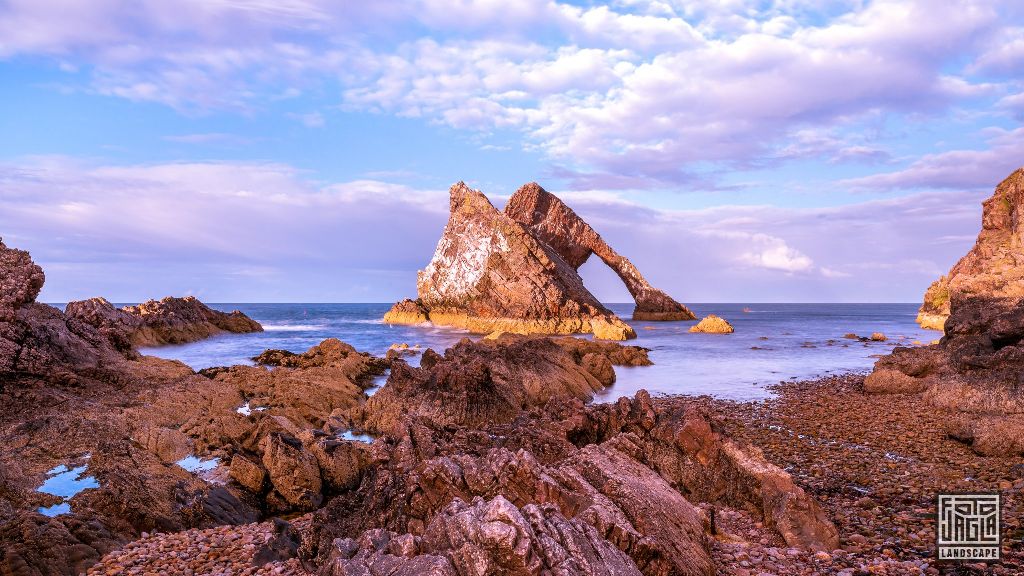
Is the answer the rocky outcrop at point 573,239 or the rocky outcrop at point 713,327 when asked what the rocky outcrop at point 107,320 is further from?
the rocky outcrop at point 713,327

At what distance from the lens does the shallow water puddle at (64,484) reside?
22.7 ft

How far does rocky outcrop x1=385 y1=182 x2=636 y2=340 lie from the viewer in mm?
54344

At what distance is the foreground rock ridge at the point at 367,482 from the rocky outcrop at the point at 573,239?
195ft

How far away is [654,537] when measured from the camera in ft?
16.4

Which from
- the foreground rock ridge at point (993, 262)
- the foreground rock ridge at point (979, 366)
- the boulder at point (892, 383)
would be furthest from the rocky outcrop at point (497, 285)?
the boulder at point (892, 383)

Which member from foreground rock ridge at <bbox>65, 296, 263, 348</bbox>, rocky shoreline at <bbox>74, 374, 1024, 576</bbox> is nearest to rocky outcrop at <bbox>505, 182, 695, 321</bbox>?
foreground rock ridge at <bbox>65, 296, 263, 348</bbox>

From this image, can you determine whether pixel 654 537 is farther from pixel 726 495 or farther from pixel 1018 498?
pixel 1018 498

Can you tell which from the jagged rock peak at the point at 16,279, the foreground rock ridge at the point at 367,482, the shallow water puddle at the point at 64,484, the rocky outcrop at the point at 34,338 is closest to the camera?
the foreground rock ridge at the point at 367,482

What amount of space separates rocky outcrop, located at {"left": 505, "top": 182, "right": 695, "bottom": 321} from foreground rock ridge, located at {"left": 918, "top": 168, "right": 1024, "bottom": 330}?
2760 cm

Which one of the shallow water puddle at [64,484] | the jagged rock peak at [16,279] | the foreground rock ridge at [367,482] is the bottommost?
the shallow water puddle at [64,484]

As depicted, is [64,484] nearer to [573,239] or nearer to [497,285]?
[497,285]

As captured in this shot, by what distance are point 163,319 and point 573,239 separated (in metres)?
46.8

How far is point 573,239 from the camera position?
242 feet

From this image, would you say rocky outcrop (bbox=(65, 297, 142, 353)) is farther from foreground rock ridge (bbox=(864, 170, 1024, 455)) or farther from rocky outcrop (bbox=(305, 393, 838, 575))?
foreground rock ridge (bbox=(864, 170, 1024, 455))
